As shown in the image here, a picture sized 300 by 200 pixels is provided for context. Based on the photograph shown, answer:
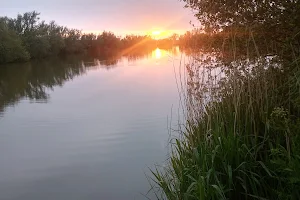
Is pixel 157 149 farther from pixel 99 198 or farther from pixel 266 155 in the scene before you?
pixel 266 155

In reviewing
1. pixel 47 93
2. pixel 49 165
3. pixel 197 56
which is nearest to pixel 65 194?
pixel 49 165

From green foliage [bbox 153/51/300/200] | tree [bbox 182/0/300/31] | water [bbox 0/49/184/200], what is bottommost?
water [bbox 0/49/184/200]

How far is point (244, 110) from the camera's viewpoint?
361 cm

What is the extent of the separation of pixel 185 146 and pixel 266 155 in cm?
Answer: 138

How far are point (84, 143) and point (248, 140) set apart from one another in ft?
16.5

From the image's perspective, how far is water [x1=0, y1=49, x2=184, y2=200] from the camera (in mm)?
5408

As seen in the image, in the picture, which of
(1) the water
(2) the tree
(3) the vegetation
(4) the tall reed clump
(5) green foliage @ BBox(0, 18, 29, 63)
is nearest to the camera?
(4) the tall reed clump

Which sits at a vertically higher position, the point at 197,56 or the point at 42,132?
the point at 197,56

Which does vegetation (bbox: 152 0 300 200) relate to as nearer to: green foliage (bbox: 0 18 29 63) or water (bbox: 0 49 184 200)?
water (bbox: 0 49 184 200)

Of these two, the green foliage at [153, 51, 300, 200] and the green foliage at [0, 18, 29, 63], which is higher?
the green foliage at [0, 18, 29, 63]

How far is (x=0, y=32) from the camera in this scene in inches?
1452

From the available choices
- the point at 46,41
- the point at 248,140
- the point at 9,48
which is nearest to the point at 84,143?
the point at 248,140

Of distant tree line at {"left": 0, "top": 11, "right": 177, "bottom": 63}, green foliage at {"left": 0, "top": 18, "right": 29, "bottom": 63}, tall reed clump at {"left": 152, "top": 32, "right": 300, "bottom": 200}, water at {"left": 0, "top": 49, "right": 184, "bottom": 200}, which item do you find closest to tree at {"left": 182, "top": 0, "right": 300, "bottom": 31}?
tall reed clump at {"left": 152, "top": 32, "right": 300, "bottom": 200}

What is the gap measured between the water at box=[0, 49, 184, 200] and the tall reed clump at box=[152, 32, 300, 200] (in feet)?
5.09
